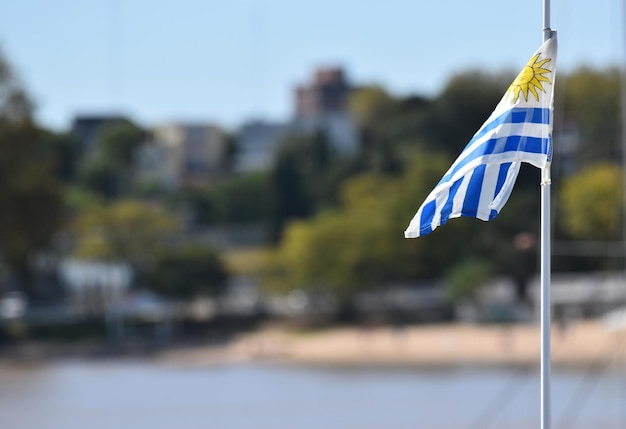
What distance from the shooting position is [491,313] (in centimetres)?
4697

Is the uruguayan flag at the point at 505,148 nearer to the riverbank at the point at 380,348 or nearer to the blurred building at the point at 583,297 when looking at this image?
the riverbank at the point at 380,348

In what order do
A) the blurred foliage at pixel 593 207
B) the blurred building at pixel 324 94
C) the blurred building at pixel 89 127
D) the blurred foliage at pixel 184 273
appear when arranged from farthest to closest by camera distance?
the blurred building at pixel 324 94 → the blurred building at pixel 89 127 → the blurred foliage at pixel 184 273 → the blurred foliage at pixel 593 207

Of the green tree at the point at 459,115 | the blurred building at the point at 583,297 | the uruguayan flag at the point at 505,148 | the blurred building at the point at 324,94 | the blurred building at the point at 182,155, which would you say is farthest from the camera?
the blurred building at the point at 324,94

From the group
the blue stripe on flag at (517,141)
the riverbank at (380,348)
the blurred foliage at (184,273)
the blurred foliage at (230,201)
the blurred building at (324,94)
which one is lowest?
the riverbank at (380,348)

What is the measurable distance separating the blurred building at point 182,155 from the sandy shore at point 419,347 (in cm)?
3049

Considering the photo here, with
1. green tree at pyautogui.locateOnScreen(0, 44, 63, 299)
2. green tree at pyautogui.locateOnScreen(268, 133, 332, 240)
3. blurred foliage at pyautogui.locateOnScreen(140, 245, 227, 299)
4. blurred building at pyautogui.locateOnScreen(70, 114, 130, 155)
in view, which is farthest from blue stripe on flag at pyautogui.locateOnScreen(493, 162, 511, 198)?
blurred building at pyautogui.locateOnScreen(70, 114, 130, 155)

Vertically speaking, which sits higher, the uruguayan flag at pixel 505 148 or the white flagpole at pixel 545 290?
the uruguayan flag at pixel 505 148

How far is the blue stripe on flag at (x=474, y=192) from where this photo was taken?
26.6 ft

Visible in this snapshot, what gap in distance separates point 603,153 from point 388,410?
29847mm

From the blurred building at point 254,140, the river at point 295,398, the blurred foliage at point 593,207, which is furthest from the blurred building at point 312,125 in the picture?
the river at point 295,398

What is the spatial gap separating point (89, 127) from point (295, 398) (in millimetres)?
59414

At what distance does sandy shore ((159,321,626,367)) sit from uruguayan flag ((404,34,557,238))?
105 feet

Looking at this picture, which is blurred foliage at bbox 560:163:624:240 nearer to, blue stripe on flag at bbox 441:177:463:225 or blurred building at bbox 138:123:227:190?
blurred building at bbox 138:123:227:190

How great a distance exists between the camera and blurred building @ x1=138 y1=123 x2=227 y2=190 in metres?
79.3
